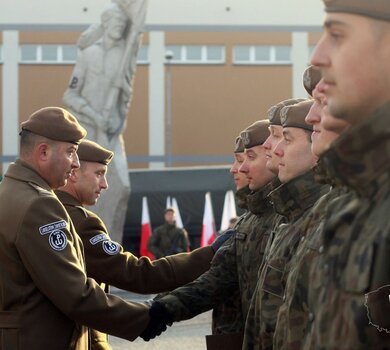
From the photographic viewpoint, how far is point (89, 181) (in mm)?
6426

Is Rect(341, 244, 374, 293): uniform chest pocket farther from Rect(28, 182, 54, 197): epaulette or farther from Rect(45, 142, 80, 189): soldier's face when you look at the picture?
Rect(45, 142, 80, 189): soldier's face

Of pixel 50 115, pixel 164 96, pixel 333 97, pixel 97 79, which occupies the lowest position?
pixel 164 96

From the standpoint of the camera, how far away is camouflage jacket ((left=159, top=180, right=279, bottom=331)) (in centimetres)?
562

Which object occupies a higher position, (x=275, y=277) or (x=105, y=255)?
(x=275, y=277)

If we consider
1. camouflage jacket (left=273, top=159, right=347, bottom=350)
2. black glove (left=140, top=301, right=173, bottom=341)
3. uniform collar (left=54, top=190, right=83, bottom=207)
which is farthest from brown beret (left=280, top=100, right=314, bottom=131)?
uniform collar (left=54, top=190, right=83, bottom=207)

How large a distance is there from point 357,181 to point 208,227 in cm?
2257

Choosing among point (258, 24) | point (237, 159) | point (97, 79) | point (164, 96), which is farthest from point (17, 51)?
point (237, 159)

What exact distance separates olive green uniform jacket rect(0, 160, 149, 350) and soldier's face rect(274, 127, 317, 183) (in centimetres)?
102

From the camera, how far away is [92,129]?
67.3ft

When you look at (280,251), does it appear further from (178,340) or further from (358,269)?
(178,340)

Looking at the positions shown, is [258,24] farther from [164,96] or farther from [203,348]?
[203,348]

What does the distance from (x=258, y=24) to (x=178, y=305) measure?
1410 inches

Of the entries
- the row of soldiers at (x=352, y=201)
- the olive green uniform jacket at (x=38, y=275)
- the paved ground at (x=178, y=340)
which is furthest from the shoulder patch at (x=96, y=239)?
the paved ground at (x=178, y=340)

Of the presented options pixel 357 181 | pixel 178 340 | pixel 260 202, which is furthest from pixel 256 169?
pixel 178 340
